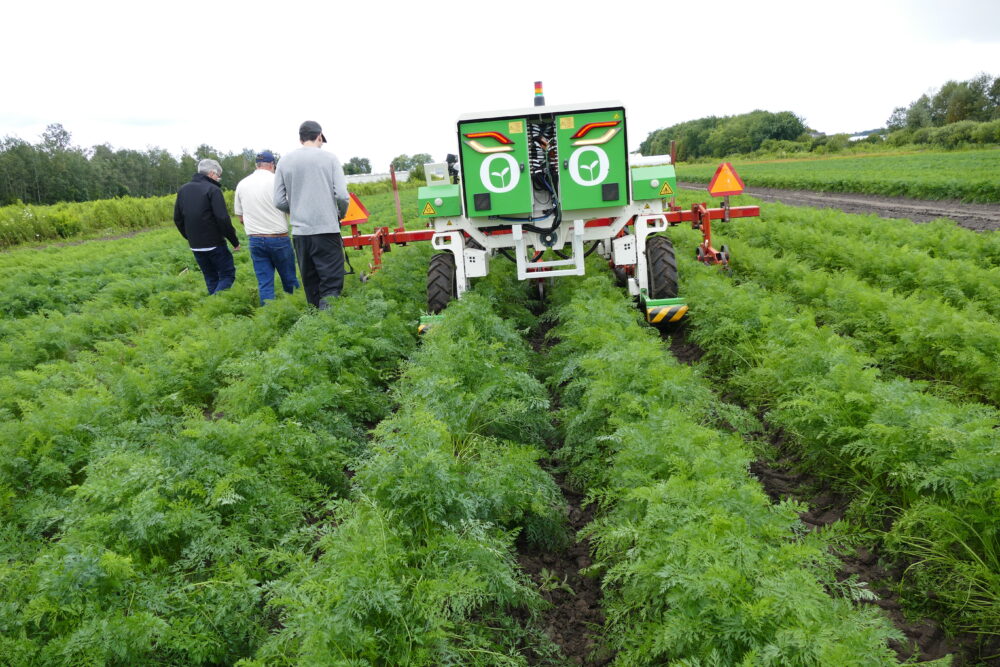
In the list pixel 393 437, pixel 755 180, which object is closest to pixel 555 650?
pixel 393 437

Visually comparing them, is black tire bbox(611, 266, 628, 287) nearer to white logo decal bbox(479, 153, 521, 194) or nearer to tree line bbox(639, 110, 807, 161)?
white logo decal bbox(479, 153, 521, 194)

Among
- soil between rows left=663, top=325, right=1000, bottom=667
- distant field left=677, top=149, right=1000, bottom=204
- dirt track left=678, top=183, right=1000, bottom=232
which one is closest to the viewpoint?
soil between rows left=663, top=325, right=1000, bottom=667

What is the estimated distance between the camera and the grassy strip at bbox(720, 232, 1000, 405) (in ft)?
17.2

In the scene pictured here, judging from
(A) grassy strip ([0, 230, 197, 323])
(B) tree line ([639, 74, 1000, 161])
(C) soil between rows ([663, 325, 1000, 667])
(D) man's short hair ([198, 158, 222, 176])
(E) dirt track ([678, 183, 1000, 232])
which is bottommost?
(C) soil between rows ([663, 325, 1000, 667])

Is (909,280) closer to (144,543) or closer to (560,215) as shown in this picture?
(560,215)

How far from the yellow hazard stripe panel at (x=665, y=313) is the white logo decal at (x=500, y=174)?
7.41 ft

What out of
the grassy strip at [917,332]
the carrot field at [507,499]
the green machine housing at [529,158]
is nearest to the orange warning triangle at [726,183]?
the grassy strip at [917,332]

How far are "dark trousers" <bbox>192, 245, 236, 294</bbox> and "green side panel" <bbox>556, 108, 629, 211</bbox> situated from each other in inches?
228

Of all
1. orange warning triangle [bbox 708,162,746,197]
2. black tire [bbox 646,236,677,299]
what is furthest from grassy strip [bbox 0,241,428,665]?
orange warning triangle [bbox 708,162,746,197]

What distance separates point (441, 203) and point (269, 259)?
3.11 meters

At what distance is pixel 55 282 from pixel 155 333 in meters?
8.22

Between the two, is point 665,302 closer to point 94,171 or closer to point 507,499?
point 507,499

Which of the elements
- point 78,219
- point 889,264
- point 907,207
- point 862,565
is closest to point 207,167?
point 862,565

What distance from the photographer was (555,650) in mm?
2994
